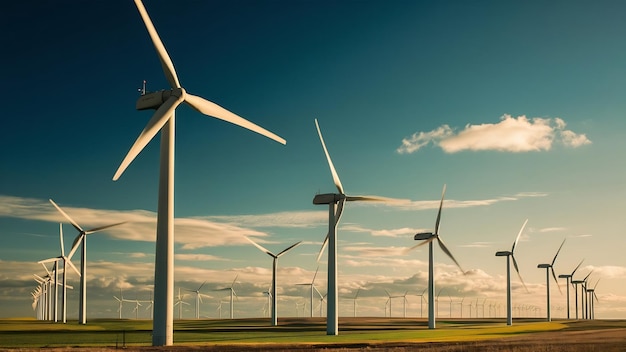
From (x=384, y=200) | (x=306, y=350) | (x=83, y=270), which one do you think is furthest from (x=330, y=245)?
(x=83, y=270)

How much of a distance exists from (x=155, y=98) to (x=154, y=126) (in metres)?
5.56

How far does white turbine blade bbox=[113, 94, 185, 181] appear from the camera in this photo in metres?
50.0

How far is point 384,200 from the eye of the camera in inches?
3637

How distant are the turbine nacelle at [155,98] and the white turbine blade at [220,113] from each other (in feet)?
3.44

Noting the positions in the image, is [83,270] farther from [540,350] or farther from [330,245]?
[540,350]

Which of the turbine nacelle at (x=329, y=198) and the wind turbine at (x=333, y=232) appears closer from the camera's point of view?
the wind turbine at (x=333, y=232)

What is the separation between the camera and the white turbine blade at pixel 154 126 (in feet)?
164

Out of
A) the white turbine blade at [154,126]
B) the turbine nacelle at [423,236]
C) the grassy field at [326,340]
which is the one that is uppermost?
the white turbine blade at [154,126]

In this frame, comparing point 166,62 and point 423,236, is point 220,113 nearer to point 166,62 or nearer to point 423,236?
point 166,62

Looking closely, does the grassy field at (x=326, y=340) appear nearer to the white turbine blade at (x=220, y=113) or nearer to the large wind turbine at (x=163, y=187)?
the large wind turbine at (x=163, y=187)

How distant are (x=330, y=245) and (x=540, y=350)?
1633 inches

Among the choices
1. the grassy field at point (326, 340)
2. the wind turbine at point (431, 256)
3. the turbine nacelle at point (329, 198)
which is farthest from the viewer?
the wind turbine at point (431, 256)

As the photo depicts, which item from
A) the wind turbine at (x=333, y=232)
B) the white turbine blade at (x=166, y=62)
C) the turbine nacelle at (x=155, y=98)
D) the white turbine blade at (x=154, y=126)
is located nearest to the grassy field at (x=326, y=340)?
the wind turbine at (x=333, y=232)

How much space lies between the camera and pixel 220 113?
63844 mm
